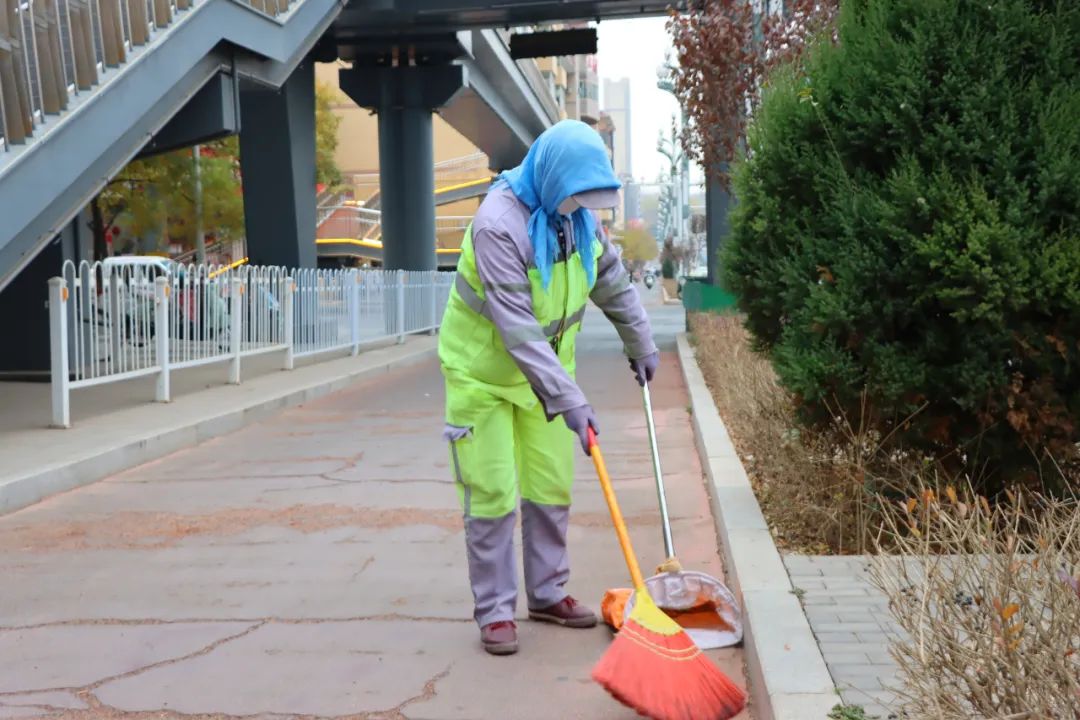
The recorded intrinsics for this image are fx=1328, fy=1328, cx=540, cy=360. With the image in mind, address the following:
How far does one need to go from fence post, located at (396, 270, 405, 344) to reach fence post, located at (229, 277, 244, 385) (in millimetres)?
8342

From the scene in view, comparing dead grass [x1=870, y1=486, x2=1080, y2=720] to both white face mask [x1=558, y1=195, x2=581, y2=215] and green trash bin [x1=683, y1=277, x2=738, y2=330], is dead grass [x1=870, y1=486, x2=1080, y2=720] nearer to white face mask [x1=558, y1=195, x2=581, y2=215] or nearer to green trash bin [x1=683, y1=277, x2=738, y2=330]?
white face mask [x1=558, y1=195, x2=581, y2=215]

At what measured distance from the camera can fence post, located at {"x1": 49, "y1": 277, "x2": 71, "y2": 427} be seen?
1018 centimetres

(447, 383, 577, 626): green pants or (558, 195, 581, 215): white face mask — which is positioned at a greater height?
(558, 195, 581, 215): white face mask

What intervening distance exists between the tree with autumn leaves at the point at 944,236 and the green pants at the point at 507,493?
A: 1.30m

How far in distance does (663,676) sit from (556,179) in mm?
1775

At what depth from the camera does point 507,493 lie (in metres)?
4.88

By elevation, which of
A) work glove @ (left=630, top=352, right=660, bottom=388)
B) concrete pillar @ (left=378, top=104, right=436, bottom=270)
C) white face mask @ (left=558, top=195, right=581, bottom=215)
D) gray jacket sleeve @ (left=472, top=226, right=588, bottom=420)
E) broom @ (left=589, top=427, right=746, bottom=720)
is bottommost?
broom @ (left=589, top=427, right=746, bottom=720)

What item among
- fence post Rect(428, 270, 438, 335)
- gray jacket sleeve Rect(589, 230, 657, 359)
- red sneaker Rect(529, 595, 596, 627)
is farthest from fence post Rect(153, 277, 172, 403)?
fence post Rect(428, 270, 438, 335)

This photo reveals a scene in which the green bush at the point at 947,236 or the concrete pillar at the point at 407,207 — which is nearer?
the green bush at the point at 947,236

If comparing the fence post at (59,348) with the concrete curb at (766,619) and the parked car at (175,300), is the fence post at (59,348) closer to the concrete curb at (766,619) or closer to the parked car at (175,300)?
the parked car at (175,300)

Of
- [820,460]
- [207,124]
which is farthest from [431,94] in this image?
[820,460]

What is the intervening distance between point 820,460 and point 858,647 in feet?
6.27

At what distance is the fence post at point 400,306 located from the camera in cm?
2325

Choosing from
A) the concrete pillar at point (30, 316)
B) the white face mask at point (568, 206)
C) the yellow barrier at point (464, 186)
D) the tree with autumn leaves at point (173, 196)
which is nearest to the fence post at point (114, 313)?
the concrete pillar at point (30, 316)
